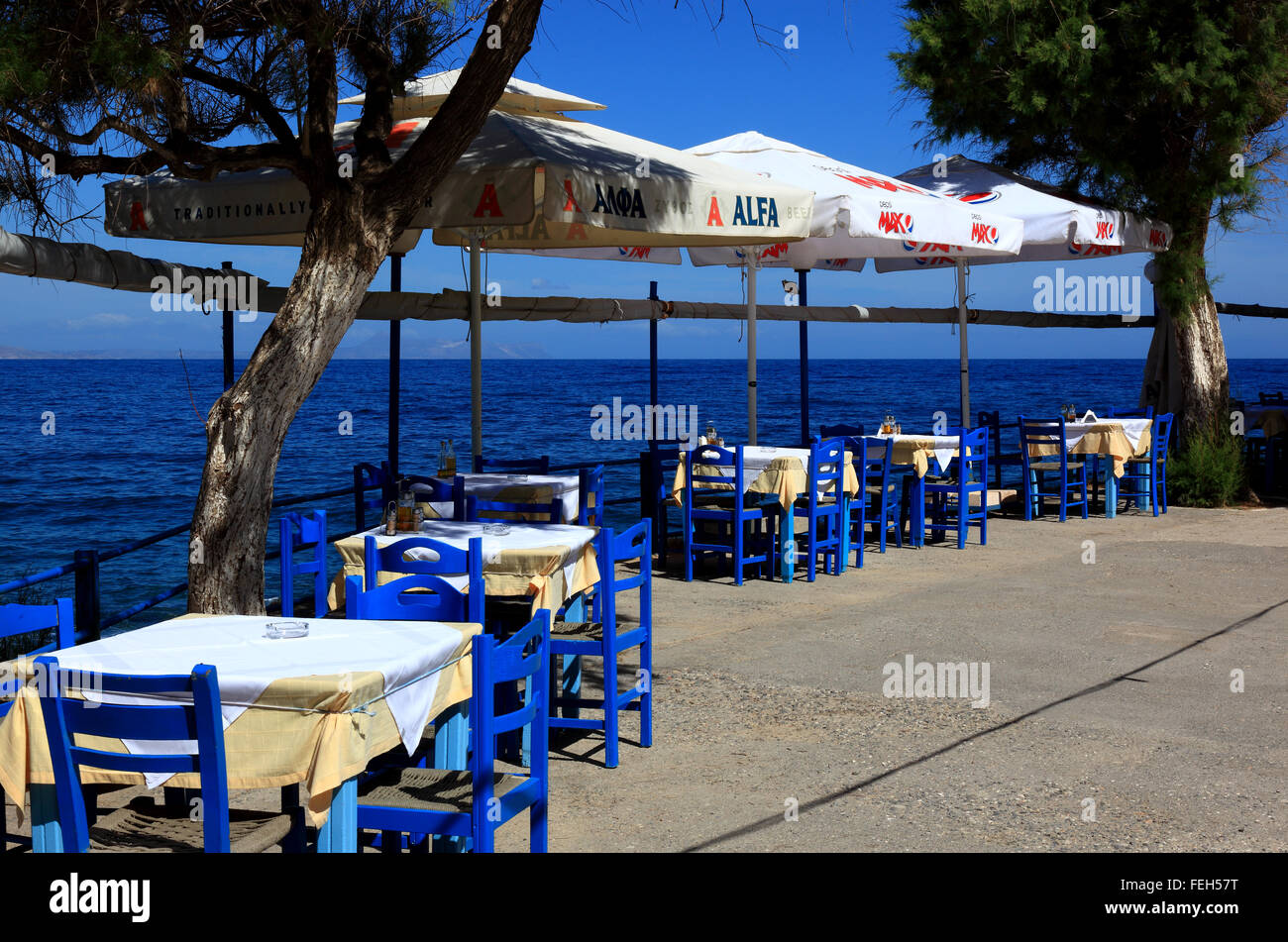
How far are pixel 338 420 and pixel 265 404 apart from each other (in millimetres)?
50607

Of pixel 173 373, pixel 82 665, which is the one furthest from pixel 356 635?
pixel 173 373

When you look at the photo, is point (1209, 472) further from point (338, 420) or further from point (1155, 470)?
point (338, 420)

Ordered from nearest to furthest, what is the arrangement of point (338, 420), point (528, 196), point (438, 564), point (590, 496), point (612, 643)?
point (438, 564) < point (612, 643) < point (528, 196) < point (590, 496) < point (338, 420)

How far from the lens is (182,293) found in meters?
6.15

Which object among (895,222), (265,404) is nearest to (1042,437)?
(895,222)

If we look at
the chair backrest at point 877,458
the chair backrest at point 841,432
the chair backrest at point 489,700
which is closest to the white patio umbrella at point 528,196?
the chair backrest at point 877,458

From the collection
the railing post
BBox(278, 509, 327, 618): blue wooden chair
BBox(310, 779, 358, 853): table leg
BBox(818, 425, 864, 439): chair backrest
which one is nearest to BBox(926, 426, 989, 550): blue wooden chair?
BBox(818, 425, 864, 439): chair backrest

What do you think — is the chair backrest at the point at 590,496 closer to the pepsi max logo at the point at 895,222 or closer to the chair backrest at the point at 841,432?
the pepsi max logo at the point at 895,222

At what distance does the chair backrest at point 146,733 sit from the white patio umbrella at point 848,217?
5717 mm

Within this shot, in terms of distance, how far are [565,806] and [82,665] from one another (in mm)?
1832

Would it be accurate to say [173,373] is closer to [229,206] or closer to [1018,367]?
[1018,367]

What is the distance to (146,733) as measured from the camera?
2570mm

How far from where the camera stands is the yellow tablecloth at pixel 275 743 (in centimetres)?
276
